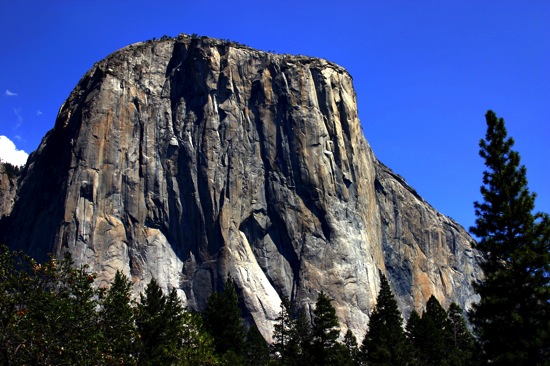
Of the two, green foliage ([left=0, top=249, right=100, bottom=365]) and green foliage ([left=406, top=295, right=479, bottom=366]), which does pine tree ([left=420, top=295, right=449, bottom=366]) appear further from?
green foliage ([left=0, top=249, right=100, bottom=365])

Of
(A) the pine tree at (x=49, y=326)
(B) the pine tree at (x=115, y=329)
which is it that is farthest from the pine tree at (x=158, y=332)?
(A) the pine tree at (x=49, y=326)

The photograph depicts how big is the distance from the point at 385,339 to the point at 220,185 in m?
64.5

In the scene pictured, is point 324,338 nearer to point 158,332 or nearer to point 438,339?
point 438,339

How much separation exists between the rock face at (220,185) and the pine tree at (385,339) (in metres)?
37.4

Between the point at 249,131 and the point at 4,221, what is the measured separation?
194ft

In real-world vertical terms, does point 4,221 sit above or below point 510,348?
above

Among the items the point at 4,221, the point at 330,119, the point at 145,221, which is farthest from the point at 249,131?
the point at 4,221

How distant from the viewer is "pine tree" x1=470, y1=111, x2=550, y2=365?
25547 millimetres

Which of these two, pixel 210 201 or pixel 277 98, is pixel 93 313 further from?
pixel 277 98

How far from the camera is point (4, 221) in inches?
5251

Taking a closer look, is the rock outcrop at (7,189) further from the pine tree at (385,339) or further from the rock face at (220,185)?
the pine tree at (385,339)

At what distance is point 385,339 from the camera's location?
2130 inches

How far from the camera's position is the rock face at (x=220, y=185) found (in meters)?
107

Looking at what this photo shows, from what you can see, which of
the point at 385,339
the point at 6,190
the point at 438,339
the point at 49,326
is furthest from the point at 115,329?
the point at 6,190
